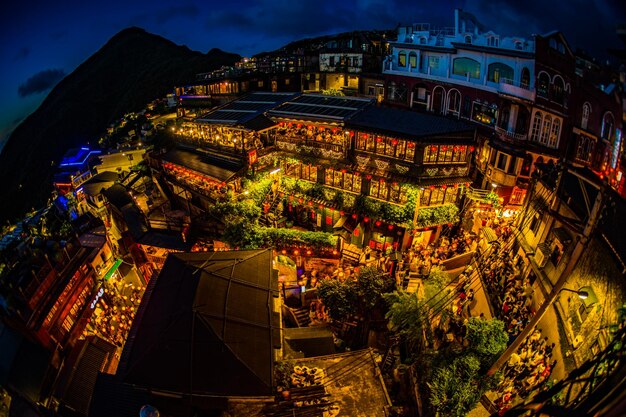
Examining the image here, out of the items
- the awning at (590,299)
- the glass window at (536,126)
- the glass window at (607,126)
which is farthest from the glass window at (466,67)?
the awning at (590,299)

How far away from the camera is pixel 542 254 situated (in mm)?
18500

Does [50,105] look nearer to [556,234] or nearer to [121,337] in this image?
[121,337]

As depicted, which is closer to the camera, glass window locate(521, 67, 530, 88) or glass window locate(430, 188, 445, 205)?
glass window locate(521, 67, 530, 88)

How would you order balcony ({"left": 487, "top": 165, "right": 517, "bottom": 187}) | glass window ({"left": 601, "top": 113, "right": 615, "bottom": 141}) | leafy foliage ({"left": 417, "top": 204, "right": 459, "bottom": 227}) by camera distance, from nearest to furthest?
glass window ({"left": 601, "top": 113, "right": 615, "bottom": 141}) < balcony ({"left": 487, "top": 165, "right": 517, "bottom": 187}) < leafy foliage ({"left": 417, "top": 204, "right": 459, "bottom": 227})

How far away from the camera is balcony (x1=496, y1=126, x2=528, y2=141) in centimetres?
2506

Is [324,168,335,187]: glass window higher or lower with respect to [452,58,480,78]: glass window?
lower

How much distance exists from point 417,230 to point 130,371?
22050 mm

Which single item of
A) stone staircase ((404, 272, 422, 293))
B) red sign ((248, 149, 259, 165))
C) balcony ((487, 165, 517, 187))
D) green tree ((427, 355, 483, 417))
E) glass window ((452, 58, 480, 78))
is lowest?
stone staircase ((404, 272, 422, 293))

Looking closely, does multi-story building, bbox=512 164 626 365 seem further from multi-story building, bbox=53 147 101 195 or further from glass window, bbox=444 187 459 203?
multi-story building, bbox=53 147 101 195

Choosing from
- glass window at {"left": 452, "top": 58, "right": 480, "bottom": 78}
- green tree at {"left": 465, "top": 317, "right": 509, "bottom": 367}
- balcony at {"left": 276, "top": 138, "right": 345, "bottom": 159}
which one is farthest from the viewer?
balcony at {"left": 276, "top": 138, "right": 345, "bottom": 159}

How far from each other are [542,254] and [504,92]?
13.4 meters

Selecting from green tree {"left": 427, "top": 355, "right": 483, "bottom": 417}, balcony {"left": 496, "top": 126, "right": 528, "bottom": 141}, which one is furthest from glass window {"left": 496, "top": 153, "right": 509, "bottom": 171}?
green tree {"left": 427, "top": 355, "right": 483, "bottom": 417}

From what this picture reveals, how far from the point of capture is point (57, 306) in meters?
17.5

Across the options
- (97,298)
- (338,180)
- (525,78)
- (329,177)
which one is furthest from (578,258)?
(97,298)
